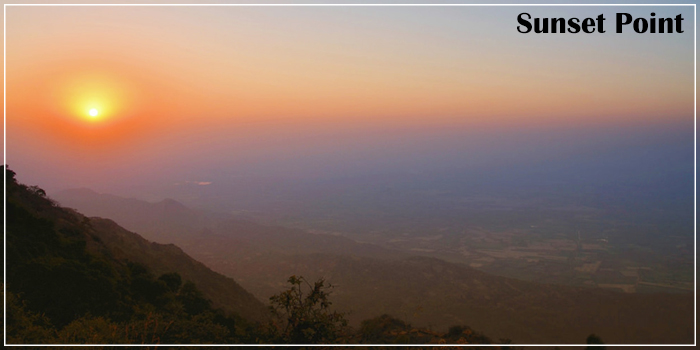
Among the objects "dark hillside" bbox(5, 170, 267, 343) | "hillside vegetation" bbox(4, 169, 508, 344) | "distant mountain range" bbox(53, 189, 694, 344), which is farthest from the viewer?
"distant mountain range" bbox(53, 189, 694, 344)

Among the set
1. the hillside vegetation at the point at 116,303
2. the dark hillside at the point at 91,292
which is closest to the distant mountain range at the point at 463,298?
the hillside vegetation at the point at 116,303

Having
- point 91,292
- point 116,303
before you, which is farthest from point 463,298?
point 91,292

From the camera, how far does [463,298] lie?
35.2 m

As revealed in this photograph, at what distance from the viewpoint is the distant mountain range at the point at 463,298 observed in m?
24.2

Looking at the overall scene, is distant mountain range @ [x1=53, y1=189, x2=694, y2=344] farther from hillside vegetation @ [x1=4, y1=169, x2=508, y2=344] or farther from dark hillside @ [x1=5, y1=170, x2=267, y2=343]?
dark hillside @ [x1=5, y1=170, x2=267, y2=343]

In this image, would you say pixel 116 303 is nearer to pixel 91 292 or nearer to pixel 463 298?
pixel 91 292

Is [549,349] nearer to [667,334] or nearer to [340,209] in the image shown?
[667,334]

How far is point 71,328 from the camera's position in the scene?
8.44 m

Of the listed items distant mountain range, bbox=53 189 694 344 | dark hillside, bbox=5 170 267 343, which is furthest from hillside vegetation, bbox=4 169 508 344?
distant mountain range, bbox=53 189 694 344

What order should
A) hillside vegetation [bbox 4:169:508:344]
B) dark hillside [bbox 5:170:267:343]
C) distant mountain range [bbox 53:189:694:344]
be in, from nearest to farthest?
hillside vegetation [bbox 4:169:508:344] → dark hillside [bbox 5:170:267:343] → distant mountain range [bbox 53:189:694:344]

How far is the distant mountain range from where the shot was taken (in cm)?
2423

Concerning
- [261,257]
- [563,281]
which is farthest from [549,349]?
[261,257]

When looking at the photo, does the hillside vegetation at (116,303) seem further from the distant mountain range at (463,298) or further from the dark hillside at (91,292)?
the distant mountain range at (463,298)

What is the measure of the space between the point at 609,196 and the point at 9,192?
15965 centimetres
